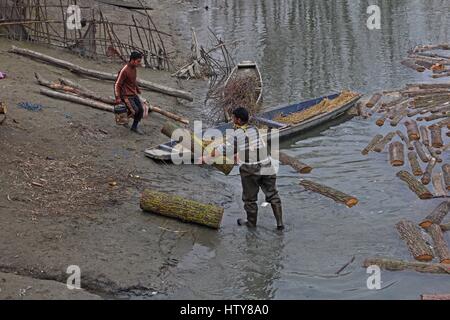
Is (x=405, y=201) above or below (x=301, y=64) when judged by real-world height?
below

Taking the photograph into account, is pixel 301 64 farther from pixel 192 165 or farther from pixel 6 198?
pixel 6 198

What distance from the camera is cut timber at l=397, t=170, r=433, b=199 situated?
1284cm

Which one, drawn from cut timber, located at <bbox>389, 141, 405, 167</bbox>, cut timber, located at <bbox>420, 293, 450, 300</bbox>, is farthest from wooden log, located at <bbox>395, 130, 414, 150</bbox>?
cut timber, located at <bbox>420, 293, 450, 300</bbox>

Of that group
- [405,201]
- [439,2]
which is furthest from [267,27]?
[405,201]

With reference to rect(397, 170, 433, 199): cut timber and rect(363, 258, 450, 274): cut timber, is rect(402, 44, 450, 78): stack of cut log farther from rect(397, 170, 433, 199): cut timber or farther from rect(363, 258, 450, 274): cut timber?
rect(363, 258, 450, 274): cut timber

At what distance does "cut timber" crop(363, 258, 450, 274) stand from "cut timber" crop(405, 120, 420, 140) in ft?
22.2

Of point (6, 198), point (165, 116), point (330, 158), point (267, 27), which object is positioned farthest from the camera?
point (267, 27)

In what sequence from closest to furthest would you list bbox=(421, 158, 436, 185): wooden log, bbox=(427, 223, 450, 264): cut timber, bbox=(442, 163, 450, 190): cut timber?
bbox=(427, 223, 450, 264): cut timber < bbox=(442, 163, 450, 190): cut timber < bbox=(421, 158, 436, 185): wooden log

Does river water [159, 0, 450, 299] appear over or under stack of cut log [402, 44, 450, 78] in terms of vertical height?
under

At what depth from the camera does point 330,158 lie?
15.5m

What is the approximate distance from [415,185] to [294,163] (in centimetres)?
285

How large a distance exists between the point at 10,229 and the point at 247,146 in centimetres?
391
